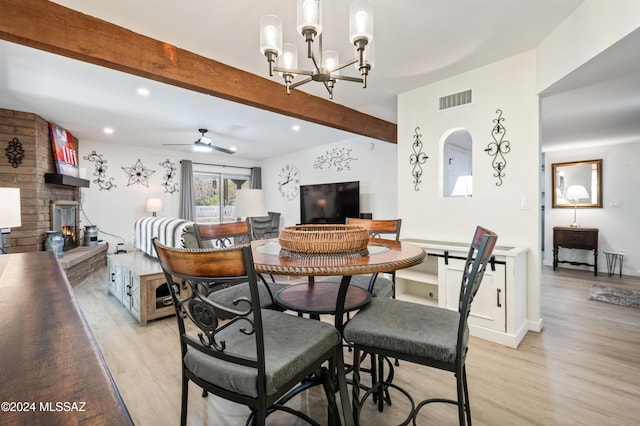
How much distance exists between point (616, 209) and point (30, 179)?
8.84 metres

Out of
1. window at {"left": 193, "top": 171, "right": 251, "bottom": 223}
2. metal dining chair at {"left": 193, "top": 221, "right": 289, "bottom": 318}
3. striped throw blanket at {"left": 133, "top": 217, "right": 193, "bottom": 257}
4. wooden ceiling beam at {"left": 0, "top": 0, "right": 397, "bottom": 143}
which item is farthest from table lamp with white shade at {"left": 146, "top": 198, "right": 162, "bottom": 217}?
metal dining chair at {"left": 193, "top": 221, "right": 289, "bottom": 318}

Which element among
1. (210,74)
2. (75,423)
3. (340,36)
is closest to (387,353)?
(75,423)

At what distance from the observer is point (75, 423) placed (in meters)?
0.43

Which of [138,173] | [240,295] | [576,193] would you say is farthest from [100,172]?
[576,193]

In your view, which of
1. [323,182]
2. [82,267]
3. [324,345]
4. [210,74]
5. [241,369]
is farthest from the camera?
[323,182]

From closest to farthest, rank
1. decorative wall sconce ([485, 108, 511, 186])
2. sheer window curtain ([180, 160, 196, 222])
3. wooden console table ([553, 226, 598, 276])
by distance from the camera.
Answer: decorative wall sconce ([485, 108, 511, 186])
wooden console table ([553, 226, 598, 276])
sheer window curtain ([180, 160, 196, 222])

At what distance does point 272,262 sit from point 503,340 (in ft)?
7.14

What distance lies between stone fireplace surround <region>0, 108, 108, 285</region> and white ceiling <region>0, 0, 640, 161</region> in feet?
0.86

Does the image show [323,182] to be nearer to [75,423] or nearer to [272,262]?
[272,262]

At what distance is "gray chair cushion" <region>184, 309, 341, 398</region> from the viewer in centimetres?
Result: 100

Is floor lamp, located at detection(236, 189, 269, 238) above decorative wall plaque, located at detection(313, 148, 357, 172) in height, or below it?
below

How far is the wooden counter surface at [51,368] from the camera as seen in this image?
447 mm

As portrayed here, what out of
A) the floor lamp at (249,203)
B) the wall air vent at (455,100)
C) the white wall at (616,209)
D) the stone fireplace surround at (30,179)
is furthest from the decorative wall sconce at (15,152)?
the white wall at (616,209)

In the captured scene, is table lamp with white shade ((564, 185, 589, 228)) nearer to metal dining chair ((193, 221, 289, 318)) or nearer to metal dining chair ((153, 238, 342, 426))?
metal dining chair ((193, 221, 289, 318))
